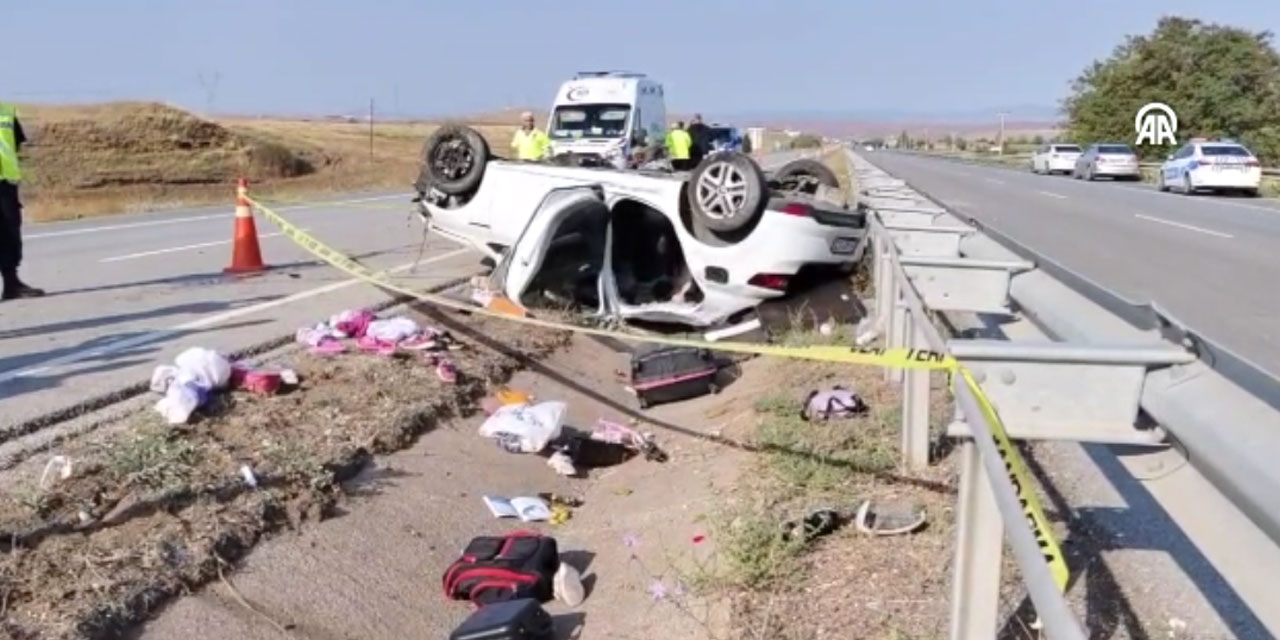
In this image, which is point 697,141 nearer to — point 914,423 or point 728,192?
point 728,192

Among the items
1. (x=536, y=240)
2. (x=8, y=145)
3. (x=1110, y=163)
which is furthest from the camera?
(x=1110, y=163)

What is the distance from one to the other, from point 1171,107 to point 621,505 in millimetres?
57026

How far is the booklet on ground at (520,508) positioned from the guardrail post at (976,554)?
3646 mm

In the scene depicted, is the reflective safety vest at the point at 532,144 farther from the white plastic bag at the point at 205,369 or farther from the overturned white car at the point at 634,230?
the white plastic bag at the point at 205,369

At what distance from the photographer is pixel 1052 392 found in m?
2.84

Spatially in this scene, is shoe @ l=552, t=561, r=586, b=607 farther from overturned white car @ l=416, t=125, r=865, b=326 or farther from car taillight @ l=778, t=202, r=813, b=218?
car taillight @ l=778, t=202, r=813, b=218

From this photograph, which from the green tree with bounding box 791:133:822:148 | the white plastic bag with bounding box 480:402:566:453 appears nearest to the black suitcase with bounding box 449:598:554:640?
the white plastic bag with bounding box 480:402:566:453

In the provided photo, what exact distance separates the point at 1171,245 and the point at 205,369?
1361 centimetres

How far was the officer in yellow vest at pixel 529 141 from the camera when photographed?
1933 cm

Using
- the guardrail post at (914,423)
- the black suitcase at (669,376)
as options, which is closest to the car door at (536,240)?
the black suitcase at (669,376)

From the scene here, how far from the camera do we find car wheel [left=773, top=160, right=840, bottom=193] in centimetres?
1133

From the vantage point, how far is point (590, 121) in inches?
915

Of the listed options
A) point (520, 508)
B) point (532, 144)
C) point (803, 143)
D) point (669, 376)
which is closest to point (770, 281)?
point (669, 376)

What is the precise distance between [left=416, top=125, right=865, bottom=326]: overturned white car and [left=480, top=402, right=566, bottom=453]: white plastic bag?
1348 millimetres
